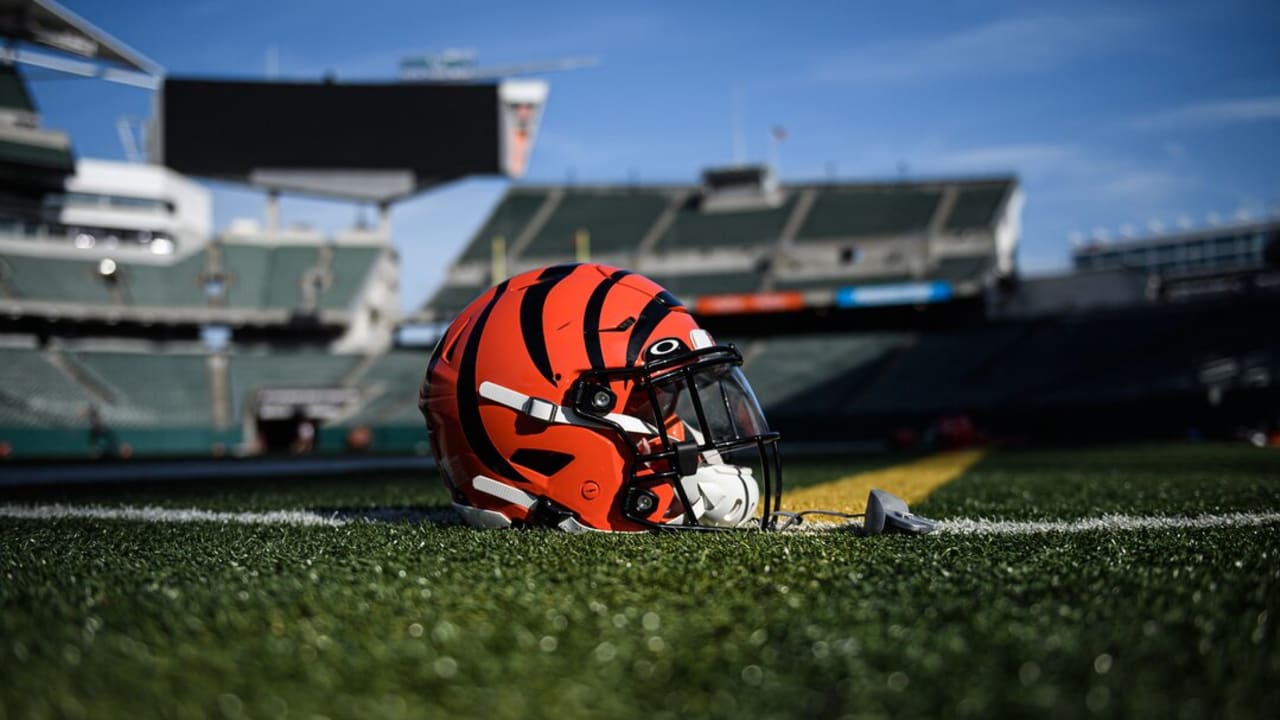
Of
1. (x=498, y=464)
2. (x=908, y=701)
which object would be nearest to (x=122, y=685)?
(x=908, y=701)

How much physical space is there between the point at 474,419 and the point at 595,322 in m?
0.47

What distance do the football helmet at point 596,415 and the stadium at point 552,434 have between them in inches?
1.5

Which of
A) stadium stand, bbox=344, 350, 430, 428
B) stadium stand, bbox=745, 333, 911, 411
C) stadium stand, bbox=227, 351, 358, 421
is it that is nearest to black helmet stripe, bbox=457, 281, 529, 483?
stadium stand, bbox=745, 333, 911, 411

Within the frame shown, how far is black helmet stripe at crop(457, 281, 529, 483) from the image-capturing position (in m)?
2.91

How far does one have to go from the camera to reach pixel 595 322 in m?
2.89

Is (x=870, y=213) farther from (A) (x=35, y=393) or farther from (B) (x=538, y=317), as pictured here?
(B) (x=538, y=317)

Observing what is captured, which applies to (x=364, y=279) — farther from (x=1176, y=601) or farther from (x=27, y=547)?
(x=1176, y=601)

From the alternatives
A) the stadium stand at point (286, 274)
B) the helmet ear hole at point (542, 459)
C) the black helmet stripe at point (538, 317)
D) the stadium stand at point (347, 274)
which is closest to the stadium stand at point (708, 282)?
the stadium stand at point (347, 274)

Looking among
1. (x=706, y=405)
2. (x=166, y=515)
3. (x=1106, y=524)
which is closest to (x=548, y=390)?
(x=706, y=405)

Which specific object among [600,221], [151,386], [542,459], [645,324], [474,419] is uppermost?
[600,221]

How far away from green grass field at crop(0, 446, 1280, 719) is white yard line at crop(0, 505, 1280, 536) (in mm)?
306

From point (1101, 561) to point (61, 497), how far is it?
5625mm

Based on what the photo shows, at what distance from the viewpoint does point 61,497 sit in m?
5.68

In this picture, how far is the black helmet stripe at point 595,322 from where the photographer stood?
2.83 metres
